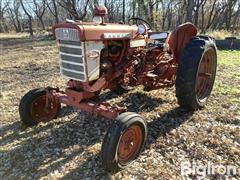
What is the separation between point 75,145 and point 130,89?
2.23 meters

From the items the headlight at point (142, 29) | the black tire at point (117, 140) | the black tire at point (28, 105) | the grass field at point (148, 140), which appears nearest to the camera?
the black tire at point (117, 140)

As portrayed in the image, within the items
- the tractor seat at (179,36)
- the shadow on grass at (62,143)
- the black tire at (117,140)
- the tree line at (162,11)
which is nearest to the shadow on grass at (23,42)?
the tree line at (162,11)

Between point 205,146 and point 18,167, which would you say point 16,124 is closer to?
point 18,167

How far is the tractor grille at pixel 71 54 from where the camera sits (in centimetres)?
387

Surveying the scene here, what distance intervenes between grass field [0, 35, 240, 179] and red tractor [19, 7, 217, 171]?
0.80ft

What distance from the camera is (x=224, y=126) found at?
463 cm

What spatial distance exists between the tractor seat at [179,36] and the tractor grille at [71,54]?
1673 mm

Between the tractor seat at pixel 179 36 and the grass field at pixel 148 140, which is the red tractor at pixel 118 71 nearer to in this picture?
the tractor seat at pixel 179 36

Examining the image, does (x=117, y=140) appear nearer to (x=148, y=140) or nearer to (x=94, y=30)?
(x=148, y=140)

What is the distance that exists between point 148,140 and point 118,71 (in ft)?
3.49

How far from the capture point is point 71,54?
4059 millimetres

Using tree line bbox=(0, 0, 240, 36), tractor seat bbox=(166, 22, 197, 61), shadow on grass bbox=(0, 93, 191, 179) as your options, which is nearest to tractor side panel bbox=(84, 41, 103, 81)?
shadow on grass bbox=(0, 93, 191, 179)

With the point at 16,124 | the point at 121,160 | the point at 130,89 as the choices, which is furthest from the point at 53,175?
the point at 130,89

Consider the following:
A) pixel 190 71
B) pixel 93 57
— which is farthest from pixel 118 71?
pixel 190 71
